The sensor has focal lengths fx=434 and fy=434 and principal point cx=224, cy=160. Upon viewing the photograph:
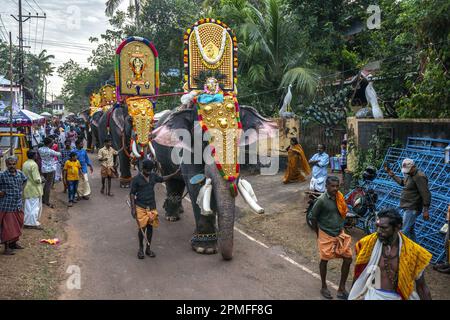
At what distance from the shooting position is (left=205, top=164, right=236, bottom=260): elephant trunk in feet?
19.0

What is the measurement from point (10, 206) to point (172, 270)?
261 cm

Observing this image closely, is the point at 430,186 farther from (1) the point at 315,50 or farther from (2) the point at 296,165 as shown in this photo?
(1) the point at 315,50

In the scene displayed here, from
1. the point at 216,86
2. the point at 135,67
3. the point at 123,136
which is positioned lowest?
the point at 123,136

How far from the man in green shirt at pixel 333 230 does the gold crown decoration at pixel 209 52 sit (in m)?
3.54

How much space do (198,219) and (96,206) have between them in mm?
4242

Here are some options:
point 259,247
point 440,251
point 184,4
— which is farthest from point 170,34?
point 440,251

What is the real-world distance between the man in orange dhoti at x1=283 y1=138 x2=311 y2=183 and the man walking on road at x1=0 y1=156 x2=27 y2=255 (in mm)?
7000

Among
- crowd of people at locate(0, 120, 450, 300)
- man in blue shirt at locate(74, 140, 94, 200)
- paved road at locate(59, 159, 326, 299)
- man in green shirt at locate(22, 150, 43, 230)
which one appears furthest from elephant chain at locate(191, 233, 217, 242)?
man in blue shirt at locate(74, 140, 94, 200)

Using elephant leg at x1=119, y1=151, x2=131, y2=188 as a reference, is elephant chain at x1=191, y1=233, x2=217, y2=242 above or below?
below

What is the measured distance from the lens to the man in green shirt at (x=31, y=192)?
7.64m

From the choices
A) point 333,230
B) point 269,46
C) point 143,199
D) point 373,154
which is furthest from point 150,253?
point 269,46

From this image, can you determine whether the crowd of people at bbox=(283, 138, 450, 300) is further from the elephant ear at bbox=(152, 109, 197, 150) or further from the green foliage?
the elephant ear at bbox=(152, 109, 197, 150)

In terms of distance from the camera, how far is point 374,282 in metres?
3.60

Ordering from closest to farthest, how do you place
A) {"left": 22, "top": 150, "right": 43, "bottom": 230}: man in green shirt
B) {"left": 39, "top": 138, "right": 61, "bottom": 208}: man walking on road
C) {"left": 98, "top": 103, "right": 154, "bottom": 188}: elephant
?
{"left": 22, "top": 150, "right": 43, "bottom": 230}: man in green shirt → {"left": 39, "top": 138, "right": 61, "bottom": 208}: man walking on road → {"left": 98, "top": 103, "right": 154, "bottom": 188}: elephant
